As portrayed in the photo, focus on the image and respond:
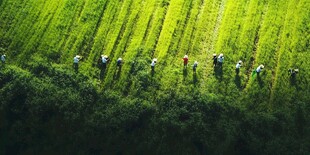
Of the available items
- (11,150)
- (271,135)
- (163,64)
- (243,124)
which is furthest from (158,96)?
(11,150)

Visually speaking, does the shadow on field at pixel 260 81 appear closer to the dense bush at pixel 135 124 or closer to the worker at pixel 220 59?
the dense bush at pixel 135 124

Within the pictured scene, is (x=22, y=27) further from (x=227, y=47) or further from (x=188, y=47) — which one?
(x=227, y=47)

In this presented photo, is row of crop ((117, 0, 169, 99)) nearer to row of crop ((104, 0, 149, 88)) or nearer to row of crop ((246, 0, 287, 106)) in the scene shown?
row of crop ((104, 0, 149, 88))

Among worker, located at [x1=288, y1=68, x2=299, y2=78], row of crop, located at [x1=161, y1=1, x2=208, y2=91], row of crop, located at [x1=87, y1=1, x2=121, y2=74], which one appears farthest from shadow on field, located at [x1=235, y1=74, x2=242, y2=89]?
row of crop, located at [x1=87, y1=1, x2=121, y2=74]

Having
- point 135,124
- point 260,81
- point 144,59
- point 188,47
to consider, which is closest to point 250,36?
point 260,81

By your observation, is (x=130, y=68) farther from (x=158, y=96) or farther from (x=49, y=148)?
(x=49, y=148)

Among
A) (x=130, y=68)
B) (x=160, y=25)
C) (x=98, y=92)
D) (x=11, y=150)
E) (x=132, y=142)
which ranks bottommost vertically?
(x=11, y=150)
